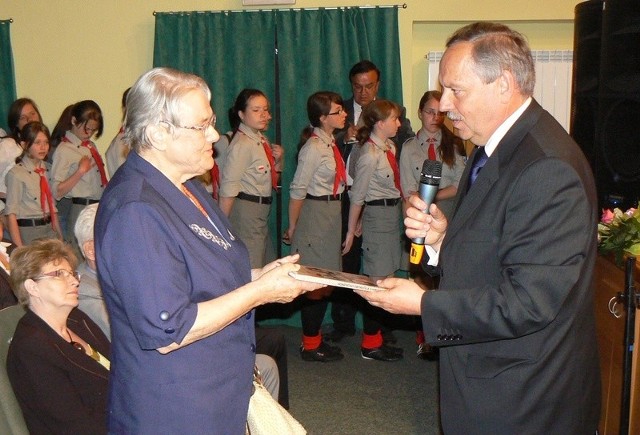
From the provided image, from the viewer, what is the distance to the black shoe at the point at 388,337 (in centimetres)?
512

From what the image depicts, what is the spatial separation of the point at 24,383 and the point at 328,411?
2.02 meters

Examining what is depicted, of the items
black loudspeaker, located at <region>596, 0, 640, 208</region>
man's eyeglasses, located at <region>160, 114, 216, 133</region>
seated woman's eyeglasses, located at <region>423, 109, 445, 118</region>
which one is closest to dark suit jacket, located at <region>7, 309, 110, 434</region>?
man's eyeglasses, located at <region>160, 114, 216, 133</region>

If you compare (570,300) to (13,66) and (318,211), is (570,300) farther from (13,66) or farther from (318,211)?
(13,66)

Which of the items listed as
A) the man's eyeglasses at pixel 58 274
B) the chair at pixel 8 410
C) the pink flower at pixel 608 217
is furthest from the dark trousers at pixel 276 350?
the pink flower at pixel 608 217

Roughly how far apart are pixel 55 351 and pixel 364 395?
2236mm

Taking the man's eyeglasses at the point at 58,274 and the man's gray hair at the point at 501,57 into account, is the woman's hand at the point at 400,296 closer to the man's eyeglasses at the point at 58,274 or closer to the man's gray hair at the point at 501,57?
the man's gray hair at the point at 501,57

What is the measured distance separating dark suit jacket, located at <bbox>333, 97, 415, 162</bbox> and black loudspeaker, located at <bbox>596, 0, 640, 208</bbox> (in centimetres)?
159

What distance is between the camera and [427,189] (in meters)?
2.24

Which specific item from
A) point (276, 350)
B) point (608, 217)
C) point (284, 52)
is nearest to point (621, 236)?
point (608, 217)

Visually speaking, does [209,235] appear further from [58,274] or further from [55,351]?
[58,274]

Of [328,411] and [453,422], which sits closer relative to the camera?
[453,422]

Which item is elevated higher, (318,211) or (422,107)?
(422,107)

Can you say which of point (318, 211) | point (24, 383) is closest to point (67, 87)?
point (318, 211)

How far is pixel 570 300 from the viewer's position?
186 cm
